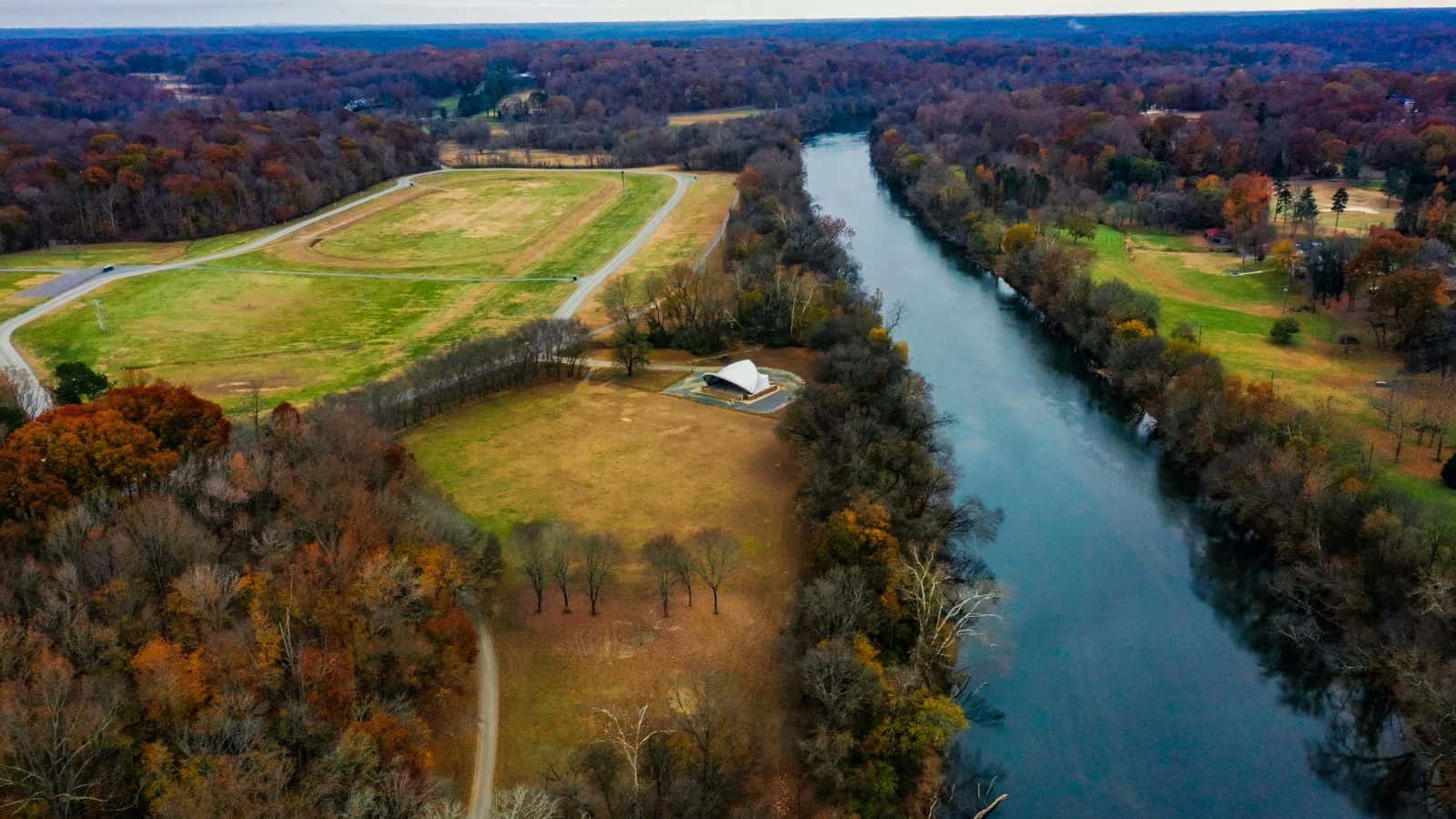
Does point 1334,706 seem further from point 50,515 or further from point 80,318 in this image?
point 80,318

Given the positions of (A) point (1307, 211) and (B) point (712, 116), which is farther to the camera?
(B) point (712, 116)

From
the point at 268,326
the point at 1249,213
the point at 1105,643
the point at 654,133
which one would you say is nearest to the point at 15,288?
the point at 268,326

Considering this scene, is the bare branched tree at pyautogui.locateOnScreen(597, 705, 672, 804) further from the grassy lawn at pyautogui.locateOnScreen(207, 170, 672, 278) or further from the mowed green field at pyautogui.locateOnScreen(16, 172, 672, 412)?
the grassy lawn at pyautogui.locateOnScreen(207, 170, 672, 278)

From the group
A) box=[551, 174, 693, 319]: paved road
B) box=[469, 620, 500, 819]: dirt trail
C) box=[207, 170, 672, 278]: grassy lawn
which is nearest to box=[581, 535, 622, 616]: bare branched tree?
box=[469, 620, 500, 819]: dirt trail

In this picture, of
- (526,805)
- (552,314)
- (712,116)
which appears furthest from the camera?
(712,116)

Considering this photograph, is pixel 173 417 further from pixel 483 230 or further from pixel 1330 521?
pixel 483 230

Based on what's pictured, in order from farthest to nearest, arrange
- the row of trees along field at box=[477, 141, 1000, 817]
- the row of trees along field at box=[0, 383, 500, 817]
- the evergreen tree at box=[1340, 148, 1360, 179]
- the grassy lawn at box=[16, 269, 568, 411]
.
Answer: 1. the evergreen tree at box=[1340, 148, 1360, 179]
2. the grassy lawn at box=[16, 269, 568, 411]
3. the row of trees along field at box=[477, 141, 1000, 817]
4. the row of trees along field at box=[0, 383, 500, 817]

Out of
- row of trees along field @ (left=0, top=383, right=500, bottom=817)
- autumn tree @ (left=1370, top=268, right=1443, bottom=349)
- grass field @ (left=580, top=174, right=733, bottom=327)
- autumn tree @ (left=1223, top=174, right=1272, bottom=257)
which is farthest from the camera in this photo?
grass field @ (left=580, top=174, right=733, bottom=327)
